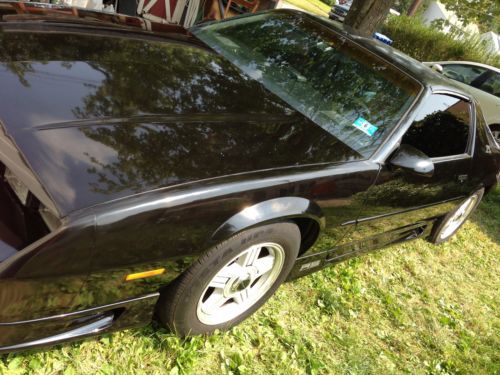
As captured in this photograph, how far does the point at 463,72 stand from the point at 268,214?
25.7ft

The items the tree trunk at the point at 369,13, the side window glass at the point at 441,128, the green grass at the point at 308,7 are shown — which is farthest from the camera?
the green grass at the point at 308,7

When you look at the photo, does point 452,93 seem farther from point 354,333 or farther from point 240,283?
point 240,283

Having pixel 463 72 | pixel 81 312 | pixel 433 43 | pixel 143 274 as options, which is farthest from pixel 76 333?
pixel 433 43

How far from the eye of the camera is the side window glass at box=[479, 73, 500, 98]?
7891 mm

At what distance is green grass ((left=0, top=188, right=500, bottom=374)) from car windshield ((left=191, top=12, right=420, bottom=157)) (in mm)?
1078

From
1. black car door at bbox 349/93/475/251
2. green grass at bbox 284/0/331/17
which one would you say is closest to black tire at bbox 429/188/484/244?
black car door at bbox 349/93/475/251

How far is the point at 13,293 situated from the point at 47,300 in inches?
4.6

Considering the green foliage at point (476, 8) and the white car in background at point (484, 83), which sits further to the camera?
the green foliage at point (476, 8)

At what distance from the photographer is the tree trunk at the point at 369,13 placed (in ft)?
18.3

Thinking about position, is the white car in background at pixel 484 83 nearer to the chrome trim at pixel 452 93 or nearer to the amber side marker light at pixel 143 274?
the chrome trim at pixel 452 93

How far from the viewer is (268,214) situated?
1.96 metres

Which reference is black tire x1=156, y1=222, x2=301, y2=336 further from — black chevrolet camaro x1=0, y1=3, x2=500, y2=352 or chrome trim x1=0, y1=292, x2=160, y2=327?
chrome trim x1=0, y1=292, x2=160, y2=327

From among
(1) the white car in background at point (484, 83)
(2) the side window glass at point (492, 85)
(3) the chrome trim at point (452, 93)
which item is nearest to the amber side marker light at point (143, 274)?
(3) the chrome trim at point (452, 93)

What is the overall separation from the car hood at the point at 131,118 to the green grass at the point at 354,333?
863 millimetres
